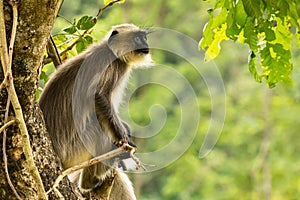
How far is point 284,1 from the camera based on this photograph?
2.05 metres

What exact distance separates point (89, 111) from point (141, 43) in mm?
697

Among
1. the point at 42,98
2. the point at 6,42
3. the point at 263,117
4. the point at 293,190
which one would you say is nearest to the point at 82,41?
the point at 42,98

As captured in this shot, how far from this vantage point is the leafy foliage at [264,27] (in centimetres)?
209

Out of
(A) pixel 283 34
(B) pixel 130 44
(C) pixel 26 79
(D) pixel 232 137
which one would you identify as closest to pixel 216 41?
(A) pixel 283 34

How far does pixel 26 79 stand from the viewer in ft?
6.54

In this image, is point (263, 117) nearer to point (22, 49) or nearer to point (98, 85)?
point (98, 85)

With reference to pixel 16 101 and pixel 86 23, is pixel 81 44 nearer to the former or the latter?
pixel 86 23

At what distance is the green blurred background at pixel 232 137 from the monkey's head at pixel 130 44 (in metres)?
9.32

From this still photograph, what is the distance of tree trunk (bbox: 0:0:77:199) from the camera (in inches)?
76.3

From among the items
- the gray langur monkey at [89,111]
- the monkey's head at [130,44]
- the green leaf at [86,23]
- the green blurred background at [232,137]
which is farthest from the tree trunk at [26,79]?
the green blurred background at [232,137]

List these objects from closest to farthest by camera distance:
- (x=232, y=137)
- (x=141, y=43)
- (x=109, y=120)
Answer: (x=109, y=120) < (x=141, y=43) < (x=232, y=137)

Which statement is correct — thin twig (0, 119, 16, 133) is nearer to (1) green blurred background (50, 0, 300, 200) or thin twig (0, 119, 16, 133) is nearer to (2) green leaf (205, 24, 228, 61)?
(2) green leaf (205, 24, 228, 61)

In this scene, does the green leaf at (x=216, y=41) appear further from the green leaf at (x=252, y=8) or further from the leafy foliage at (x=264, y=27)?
the green leaf at (x=252, y=8)

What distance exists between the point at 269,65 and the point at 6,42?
0.87m
